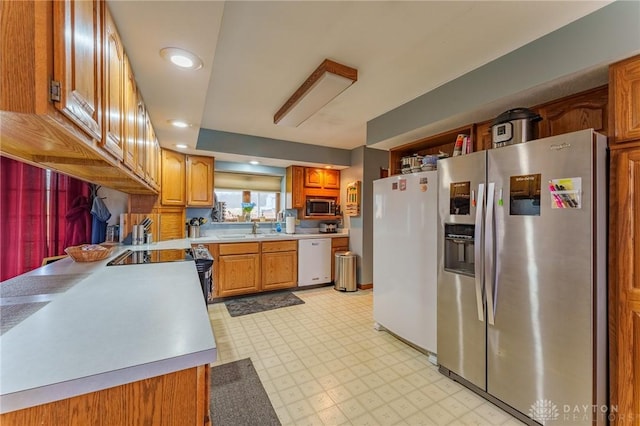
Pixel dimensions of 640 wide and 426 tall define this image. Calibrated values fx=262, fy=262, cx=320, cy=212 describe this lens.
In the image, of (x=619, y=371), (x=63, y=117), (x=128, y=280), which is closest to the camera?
(x=63, y=117)

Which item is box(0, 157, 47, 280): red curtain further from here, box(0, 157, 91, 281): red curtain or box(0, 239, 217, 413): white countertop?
box(0, 239, 217, 413): white countertop

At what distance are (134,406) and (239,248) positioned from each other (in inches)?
128

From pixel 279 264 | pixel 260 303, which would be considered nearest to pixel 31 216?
pixel 260 303

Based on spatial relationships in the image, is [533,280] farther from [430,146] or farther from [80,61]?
[80,61]

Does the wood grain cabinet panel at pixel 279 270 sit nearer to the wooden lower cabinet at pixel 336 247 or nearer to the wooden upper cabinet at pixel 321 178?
the wooden lower cabinet at pixel 336 247

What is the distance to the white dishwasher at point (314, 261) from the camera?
172 inches

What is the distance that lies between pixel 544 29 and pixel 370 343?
276 centimetres

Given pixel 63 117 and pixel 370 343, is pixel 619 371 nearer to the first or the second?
pixel 370 343

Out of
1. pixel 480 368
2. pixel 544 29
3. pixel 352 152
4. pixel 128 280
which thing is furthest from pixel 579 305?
pixel 352 152

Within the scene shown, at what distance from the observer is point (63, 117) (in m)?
0.83

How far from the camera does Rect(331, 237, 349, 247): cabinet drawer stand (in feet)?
15.2

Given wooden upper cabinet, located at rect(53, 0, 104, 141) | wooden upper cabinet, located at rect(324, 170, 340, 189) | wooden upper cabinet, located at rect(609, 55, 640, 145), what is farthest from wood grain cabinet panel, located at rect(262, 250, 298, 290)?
wooden upper cabinet, located at rect(609, 55, 640, 145)

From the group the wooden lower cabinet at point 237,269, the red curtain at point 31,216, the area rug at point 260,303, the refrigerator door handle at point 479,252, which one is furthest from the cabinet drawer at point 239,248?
the refrigerator door handle at point 479,252

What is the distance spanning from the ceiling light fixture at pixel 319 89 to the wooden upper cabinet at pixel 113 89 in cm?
125
